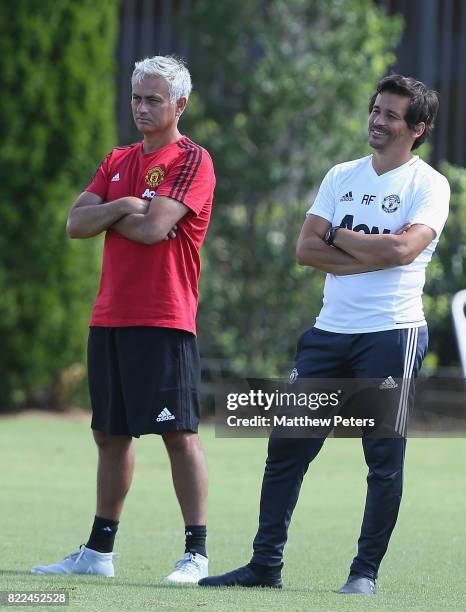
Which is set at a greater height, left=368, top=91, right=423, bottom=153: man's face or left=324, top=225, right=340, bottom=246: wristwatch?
left=368, top=91, right=423, bottom=153: man's face

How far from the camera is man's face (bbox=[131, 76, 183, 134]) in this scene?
5.32 m

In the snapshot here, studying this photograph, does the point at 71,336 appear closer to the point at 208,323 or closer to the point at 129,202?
the point at 208,323

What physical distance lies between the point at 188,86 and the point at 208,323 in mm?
7085

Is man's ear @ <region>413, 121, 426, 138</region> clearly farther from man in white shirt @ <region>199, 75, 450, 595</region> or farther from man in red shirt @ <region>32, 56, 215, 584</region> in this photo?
man in red shirt @ <region>32, 56, 215, 584</region>

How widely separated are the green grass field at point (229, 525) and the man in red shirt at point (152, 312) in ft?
1.11

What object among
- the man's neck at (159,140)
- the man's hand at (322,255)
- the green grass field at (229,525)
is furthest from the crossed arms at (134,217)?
the green grass field at (229,525)

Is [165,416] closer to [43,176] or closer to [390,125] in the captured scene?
[390,125]

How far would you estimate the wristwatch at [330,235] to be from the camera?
16.5 ft

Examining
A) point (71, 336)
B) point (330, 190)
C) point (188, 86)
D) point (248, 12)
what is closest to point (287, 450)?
point (330, 190)

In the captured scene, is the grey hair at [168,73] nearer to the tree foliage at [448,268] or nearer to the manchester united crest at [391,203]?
the manchester united crest at [391,203]

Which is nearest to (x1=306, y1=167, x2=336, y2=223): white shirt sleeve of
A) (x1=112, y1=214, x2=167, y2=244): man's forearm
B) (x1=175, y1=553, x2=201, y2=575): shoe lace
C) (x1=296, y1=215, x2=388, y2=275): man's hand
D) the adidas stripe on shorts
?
(x1=296, y1=215, x2=388, y2=275): man's hand

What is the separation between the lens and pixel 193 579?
16.9 feet

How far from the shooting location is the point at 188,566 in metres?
5.20

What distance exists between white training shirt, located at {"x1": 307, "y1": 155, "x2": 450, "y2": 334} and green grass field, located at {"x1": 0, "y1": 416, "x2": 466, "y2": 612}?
40.8 inches
